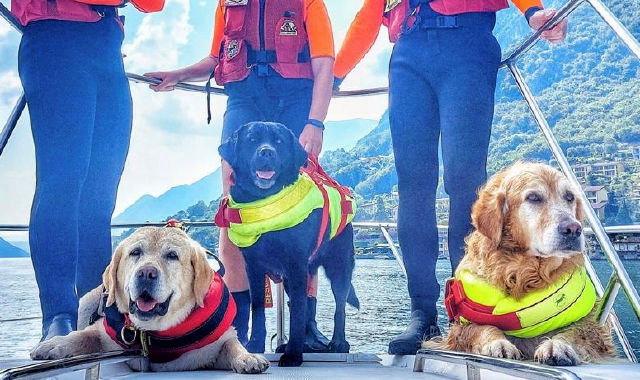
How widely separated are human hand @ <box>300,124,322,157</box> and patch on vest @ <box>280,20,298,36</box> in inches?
14.2

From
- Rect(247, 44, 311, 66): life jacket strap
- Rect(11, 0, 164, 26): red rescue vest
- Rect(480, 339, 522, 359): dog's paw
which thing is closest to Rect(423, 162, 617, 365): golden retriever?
Rect(480, 339, 522, 359): dog's paw

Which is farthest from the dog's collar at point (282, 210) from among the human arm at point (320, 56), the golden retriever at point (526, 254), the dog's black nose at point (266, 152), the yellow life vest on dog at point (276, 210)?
the golden retriever at point (526, 254)

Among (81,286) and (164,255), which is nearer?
(164,255)

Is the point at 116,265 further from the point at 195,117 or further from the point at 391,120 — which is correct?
the point at 391,120

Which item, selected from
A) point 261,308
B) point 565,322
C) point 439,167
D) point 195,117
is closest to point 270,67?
point 195,117

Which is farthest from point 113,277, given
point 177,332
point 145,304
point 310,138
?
point 310,138

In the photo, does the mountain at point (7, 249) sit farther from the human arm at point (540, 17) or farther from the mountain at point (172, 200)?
the human arm at point (540, 17)

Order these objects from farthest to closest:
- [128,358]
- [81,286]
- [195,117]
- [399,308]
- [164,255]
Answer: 1. [195,117]
2. [399,308]
3. [81,286]
4. [164,255]
5. [128,358]

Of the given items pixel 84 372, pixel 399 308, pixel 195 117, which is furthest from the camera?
pixel 195 117

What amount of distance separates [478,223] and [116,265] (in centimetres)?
101

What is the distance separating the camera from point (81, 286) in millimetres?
2014

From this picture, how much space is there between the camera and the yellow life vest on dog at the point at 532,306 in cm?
145

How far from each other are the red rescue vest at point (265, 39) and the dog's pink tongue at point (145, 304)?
3.22 ft

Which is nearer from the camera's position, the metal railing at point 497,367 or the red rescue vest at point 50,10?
the metal railing at point 497,367
